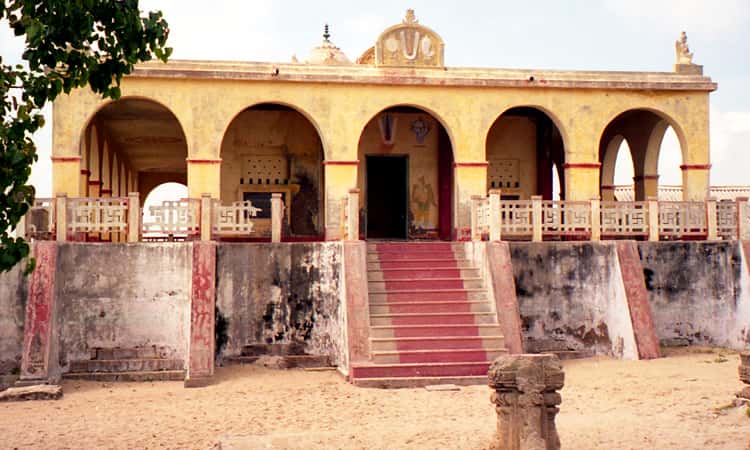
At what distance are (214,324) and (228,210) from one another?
2.24m

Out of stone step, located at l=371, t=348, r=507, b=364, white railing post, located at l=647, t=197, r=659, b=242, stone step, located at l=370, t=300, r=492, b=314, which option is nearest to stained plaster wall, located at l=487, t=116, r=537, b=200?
white railing post, located at l=647, t=197, r=659, b=242

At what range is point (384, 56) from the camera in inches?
677

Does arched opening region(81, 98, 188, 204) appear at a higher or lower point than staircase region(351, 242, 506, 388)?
higher

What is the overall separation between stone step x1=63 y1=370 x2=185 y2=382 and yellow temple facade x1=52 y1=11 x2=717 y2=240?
11.6 ft

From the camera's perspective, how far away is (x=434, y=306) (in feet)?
47.2

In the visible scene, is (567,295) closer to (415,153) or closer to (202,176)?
(415,153)

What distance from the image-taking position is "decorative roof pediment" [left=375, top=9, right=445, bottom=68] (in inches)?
678

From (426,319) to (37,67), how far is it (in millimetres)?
8354

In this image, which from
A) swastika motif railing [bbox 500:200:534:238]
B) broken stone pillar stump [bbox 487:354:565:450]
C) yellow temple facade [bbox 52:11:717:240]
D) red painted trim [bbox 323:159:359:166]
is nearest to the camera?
broken stone pillar stump [bbox 487:354:565:450]

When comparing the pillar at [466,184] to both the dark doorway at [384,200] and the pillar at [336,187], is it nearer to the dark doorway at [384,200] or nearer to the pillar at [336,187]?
the pillar at [336,187]

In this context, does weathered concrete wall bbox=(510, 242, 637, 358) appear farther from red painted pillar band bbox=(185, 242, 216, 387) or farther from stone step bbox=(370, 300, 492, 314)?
red painted pillar band bbox=(185, 242, 216, 387)

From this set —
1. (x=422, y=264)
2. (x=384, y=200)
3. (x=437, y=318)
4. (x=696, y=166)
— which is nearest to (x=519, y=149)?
(x=384, y=200)

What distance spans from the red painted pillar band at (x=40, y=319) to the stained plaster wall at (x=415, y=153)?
7.71 metres

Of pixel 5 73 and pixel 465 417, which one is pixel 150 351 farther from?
pixel 5 73
